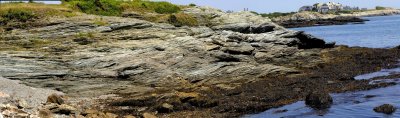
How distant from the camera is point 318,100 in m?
30.2

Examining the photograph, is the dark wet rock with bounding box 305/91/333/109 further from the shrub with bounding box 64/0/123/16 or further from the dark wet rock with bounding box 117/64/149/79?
the shrub with bounding box 64/0/123/16

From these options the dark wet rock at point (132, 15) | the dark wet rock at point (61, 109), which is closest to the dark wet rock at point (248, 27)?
the dark wet rock at point (132, 15)

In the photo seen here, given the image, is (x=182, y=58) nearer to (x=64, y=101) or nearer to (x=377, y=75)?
(x=64, y=101)

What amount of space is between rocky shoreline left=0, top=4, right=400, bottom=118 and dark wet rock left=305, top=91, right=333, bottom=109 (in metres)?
1.92

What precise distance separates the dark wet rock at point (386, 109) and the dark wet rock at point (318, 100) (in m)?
3.25

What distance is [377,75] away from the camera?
4300cm

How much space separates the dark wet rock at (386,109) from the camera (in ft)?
88.1

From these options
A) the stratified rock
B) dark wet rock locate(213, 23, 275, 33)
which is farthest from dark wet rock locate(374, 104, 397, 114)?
the stratified rock

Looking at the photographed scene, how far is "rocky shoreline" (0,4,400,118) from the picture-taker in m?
31.4

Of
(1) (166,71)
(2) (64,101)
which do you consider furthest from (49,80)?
(1) (166,71)

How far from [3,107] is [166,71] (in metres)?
16.5

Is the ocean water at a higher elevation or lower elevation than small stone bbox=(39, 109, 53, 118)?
lower

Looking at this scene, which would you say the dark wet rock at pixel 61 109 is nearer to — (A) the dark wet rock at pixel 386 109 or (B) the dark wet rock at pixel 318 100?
(B) the dark wet rock at pixel 318 100

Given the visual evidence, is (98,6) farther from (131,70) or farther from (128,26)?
(131,70)
